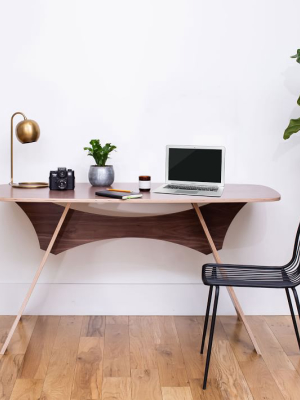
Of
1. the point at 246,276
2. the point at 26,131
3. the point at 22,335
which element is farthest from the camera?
the point at 22,335

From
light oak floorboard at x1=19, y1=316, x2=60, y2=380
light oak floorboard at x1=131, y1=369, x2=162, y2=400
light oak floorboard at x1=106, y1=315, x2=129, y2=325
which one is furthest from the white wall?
light oak floorboard at x1=131, y1=369, x2=162, y2=400

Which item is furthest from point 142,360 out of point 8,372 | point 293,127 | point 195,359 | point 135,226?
point 293,127

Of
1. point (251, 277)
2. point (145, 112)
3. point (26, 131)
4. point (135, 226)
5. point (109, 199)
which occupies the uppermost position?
point (145, 112)

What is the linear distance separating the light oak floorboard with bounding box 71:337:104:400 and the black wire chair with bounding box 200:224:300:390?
0.48 meters

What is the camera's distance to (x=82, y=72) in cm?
310

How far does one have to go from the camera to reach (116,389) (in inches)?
92.9

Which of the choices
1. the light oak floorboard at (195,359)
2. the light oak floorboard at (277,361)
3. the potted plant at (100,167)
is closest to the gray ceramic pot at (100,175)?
the potted plant at (100,167)

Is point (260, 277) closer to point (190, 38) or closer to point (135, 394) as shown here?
point (135, 394)

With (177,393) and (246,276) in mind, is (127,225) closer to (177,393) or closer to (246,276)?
(246,276)

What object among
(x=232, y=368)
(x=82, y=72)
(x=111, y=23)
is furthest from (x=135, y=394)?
(x=111, y=23)

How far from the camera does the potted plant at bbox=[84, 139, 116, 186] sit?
9.44ft

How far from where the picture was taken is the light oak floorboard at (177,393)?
2299 millimetres

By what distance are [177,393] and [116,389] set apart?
10.3 inches

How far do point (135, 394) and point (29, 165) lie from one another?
1.46 meters
